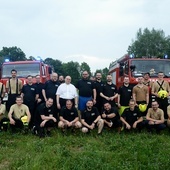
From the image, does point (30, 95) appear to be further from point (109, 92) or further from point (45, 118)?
point (109, 92)

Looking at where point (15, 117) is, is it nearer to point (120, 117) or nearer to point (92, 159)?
point (120, 117)

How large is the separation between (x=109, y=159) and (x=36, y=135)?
3.08 metres

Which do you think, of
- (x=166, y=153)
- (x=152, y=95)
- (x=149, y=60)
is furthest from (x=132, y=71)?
(x=166, y=153)

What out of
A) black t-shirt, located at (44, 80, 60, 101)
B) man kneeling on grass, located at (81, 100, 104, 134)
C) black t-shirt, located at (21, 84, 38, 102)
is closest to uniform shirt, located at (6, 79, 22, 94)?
black t-shirt, located at (21, 84, 38, 102)

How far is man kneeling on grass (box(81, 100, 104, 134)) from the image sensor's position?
9641 mm

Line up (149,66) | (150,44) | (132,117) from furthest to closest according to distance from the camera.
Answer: (150,44) → (149,66) → (132,117)

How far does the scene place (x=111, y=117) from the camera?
32.6 feet

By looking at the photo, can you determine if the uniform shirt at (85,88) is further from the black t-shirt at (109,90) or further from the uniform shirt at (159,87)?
the uniform shirt at (159,87)

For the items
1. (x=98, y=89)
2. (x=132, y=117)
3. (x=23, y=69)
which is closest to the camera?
(x=132, y=117)

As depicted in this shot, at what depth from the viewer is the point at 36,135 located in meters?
9.50

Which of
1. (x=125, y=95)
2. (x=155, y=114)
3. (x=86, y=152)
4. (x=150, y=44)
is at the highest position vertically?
(x=150, y=44)

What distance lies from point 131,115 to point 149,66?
3.72 metres

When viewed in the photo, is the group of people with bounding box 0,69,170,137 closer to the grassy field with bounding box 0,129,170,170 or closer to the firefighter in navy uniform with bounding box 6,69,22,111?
the firefighter in navy uniform with bounding box 6,69,22,111

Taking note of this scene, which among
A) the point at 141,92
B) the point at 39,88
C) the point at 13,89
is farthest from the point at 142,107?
the point at 13,89
